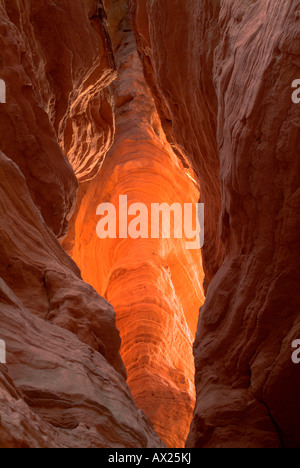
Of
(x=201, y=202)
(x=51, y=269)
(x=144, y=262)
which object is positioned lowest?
(x=144, y=262)

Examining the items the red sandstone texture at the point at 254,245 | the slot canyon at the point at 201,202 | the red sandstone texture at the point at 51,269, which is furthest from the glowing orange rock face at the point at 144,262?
the red sandstone texture at the point at 254,245

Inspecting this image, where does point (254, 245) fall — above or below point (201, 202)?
below

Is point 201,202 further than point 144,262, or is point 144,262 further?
point 144,262

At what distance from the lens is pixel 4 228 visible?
4.25m

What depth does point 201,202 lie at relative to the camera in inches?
320

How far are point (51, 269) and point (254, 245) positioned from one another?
1.95 m

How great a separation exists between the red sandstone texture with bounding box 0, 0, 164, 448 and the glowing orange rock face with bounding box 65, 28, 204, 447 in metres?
4.20

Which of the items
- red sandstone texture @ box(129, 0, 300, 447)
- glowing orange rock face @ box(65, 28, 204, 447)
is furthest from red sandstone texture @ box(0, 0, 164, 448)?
glowing orange rock face @ box(65, 28, 204, 447)

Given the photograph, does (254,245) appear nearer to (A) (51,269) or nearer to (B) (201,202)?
(A) (51,269)

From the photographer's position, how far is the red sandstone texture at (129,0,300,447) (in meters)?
4.18

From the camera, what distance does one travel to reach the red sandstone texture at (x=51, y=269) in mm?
2877

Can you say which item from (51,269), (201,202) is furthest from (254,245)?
(201,202)

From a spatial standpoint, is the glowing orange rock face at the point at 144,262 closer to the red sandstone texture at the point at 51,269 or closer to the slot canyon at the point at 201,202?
the slot canyon at the point at 201,202

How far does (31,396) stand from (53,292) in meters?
1.50
